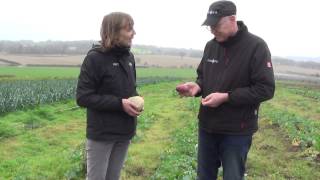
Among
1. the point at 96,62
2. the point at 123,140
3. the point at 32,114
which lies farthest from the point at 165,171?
the point at 32,114

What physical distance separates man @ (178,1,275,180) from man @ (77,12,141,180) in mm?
742

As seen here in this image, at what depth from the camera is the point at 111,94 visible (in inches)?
179

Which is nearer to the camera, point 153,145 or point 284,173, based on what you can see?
point 284,173

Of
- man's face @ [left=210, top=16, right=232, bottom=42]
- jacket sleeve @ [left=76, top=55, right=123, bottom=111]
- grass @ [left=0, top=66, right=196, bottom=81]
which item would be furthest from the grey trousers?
grass @ [left=0, top=66, right=196, bottom=81]

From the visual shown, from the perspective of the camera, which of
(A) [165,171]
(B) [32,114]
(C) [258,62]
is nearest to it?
(C) [258,62]

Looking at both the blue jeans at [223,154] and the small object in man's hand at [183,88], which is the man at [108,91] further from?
the blue jeans at [223,154]

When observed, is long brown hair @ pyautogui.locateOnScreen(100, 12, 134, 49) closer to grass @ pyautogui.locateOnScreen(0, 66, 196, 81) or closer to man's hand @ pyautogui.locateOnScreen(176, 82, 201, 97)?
man's hand @ pyautogui.locateOnScreen(176, 82, 201, 97)

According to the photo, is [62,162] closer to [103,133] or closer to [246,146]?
[103,133]

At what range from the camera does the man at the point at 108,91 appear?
4.43 metres

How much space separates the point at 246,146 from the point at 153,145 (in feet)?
18.8

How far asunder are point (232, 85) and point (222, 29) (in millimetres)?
536

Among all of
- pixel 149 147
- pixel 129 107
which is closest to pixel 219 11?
pixel 129 107

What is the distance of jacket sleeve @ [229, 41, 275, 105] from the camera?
4398 mm

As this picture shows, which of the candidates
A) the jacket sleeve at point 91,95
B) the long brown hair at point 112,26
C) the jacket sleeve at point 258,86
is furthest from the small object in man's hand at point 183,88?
the long brown hair at point 112,26
